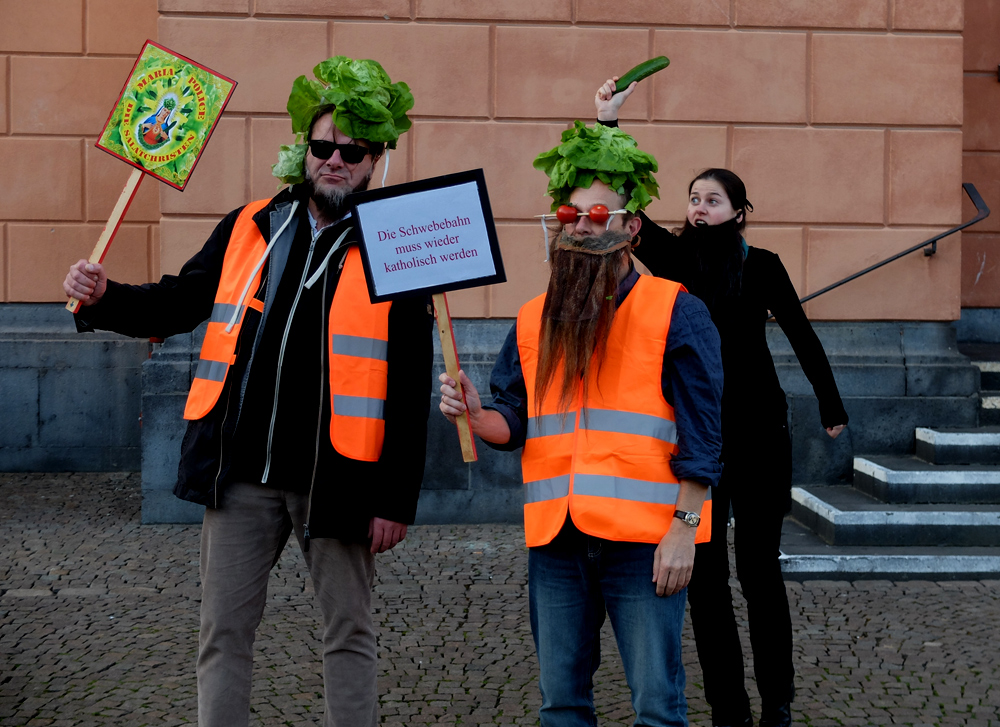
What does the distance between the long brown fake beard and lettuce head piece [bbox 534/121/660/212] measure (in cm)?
11

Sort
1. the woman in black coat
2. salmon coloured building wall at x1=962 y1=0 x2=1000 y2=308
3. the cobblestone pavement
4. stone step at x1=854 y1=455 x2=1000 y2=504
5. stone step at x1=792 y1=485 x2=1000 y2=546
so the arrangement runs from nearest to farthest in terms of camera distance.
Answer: the woman in black coat < the cobblestone pavement < stone step at x1=792 y1=485 x2=1000 y2=546 < stone step at x1=854 y1=455 x2=1000 y2=504 < salmon coloured building wall at x1=962 y1=0 x2=1000 y2=308

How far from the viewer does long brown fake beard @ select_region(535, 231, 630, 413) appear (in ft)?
8.42

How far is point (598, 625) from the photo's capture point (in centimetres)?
260

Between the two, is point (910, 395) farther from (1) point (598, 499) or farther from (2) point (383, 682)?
(1) point (598, 499)

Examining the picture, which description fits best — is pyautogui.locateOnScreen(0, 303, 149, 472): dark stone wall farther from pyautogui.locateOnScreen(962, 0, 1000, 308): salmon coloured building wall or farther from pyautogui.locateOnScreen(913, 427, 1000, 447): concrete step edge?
pyautogui.locateOnScreen(962, 0, 1000, 308): salmon coloured building wall

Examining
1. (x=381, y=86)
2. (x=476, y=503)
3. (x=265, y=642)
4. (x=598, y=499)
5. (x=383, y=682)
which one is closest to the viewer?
(x=598, y=499)

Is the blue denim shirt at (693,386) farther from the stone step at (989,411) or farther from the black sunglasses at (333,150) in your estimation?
the stone step at (989,411)

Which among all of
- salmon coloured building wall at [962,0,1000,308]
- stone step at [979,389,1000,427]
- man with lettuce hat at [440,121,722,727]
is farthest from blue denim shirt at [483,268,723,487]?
salmon coloured building wall at [962,0,1000,308]

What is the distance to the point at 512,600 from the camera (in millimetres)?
5133

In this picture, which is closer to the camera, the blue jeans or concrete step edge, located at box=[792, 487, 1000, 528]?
the blue jeans

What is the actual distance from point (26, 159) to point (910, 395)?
252 inches

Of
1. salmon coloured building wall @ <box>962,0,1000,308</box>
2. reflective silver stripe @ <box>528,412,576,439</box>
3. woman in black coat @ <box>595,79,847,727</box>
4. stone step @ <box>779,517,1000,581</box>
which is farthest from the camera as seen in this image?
salmon coloured building wall @ <box>962,0,1000,308</box>

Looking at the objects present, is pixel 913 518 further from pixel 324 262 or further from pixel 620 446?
pixel 324 262

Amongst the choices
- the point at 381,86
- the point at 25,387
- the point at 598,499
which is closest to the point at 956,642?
the point at 598,499
